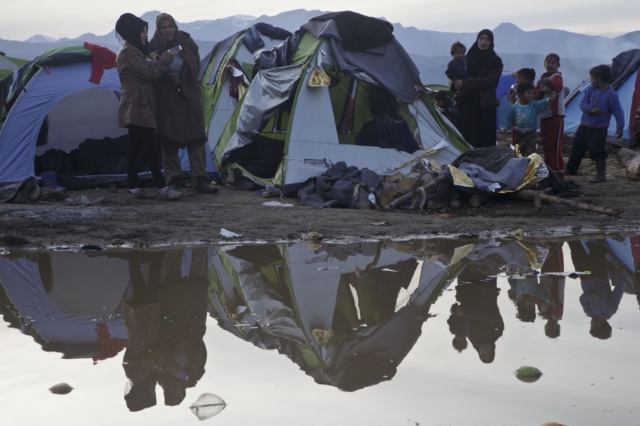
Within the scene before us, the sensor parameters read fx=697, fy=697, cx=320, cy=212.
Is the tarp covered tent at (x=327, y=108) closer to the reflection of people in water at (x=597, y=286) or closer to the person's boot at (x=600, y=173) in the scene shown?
the person's boot at (x=600, y=173)

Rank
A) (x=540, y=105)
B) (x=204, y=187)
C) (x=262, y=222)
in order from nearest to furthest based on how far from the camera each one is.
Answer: (x=262, y=222) → (x=540, y=105) → (x=204, y=187)

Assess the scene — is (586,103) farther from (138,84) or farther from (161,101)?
(138,84)

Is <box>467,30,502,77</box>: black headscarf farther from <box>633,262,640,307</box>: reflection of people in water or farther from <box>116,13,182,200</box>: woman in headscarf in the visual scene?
<box>633,262,640,307</box>: reflection of people in water

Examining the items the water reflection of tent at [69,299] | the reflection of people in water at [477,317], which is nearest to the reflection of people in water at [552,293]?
the reflection of people in water at [477,317]

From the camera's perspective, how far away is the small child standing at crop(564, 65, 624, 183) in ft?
27.7

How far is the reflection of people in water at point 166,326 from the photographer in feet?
8.66

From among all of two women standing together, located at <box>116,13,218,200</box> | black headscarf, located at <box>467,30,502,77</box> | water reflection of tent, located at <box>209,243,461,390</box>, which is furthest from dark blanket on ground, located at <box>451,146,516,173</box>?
two women standing together, located at <box>116,13,218,200</box>

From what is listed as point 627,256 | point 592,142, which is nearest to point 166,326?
point 627,256

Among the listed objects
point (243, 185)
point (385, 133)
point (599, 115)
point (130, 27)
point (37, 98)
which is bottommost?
point (243, 185)

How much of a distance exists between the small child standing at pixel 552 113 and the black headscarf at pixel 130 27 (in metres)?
4.64

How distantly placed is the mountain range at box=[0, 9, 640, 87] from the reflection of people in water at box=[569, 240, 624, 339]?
2118cm

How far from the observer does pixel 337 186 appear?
24.5 ft

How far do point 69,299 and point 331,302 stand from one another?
1.45 m

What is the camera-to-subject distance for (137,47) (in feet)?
24.7
